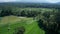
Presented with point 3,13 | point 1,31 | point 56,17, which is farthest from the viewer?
point 3,13

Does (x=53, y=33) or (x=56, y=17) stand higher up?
(x=56, y=17)

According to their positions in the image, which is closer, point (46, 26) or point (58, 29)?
point (58, 29)

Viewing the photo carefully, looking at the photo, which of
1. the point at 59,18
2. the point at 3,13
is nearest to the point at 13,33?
the point at 59,18

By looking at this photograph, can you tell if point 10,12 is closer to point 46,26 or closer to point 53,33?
point 46,26

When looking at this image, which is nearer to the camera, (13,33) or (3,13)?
(13,33)

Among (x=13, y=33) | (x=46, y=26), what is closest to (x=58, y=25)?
(x=46, y=26)

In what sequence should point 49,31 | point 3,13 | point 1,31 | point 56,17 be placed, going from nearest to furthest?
point 1,31
point 49,31
point 56,17
point 3,13

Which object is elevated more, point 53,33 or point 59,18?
point 59,18

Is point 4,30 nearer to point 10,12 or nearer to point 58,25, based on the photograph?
point 58,25

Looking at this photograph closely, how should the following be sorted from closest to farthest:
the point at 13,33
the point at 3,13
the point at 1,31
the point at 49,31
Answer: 1. the point at 13,33
2. the point at 1,31
3. the point at 49,31
4. the point at 3,13
